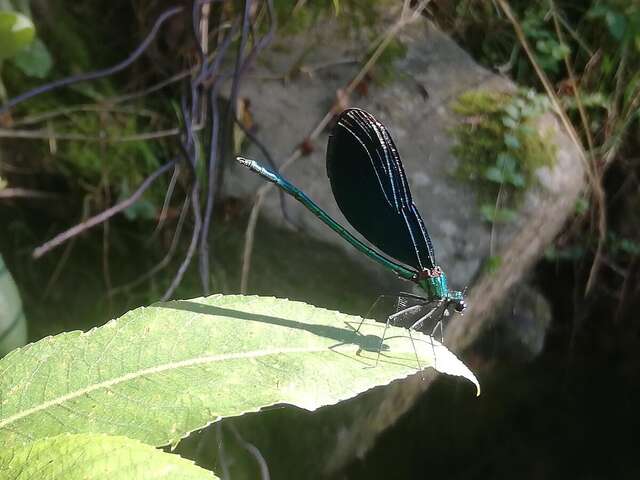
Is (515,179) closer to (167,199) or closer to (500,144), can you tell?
(500,144)

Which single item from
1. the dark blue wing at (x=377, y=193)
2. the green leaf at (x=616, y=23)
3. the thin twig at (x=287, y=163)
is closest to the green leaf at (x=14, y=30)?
the thin twig at (x=287, y=163)

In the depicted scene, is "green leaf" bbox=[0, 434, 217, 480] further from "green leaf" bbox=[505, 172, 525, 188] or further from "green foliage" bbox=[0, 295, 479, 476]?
"green leaf" bbox=[505, 172, 525, 188]

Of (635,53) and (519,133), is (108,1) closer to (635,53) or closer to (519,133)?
(519,133)

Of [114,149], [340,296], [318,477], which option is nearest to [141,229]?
[114,149]

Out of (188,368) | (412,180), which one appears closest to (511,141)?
(412,180)

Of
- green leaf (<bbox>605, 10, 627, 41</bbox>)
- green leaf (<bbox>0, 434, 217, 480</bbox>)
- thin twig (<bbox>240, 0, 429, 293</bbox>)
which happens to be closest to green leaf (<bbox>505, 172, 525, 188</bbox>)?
thin twig (<bbox>240, 0, 429, 293</bbox>)

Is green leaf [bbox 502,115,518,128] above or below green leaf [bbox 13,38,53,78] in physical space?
above

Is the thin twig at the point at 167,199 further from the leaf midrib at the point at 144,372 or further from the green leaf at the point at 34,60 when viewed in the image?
the leaf midrib at the point at 144,372
